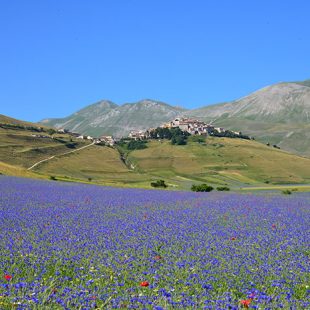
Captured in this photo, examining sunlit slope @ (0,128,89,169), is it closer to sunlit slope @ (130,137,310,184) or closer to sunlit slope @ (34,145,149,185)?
sunlit slope @ (34,145,149,185)

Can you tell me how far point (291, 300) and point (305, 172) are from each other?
139 metres

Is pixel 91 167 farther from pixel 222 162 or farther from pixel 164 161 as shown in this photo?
pixel 222 162

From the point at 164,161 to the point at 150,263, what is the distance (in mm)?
133545

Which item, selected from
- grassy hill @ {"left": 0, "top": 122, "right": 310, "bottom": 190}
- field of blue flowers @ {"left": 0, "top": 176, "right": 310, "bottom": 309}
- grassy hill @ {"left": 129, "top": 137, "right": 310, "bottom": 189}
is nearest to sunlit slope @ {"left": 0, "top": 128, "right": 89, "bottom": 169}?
→ grassy hill @ {"left": 0, "top": 122, "right": 310, "bottom": 190}

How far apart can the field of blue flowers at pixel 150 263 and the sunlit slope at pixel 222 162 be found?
9741 centimetres

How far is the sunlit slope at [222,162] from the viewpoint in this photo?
123688 mm

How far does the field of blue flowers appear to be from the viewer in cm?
636

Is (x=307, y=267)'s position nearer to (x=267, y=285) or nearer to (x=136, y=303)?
(x=267, y=285)

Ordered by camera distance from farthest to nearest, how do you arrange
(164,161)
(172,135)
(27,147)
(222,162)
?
(172,135)
(222,162)
(164,161)
(27,147)

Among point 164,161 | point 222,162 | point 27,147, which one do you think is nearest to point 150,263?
point 27,147

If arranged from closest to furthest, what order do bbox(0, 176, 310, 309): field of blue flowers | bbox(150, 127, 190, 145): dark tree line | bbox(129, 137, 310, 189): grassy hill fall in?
bbox(0, 176, 310, 309): field of blue flowers → bbox(129, 137, 310, 189): grassy hill → bbox(150, 127, 190, 145): dark tree line

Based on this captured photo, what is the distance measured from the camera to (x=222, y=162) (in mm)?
144625

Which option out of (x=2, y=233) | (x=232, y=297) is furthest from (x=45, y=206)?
(x=232, y=297)

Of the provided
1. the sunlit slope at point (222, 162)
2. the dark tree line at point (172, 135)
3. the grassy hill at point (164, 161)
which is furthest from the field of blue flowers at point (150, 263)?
the dark tree line at point (172, 135)
